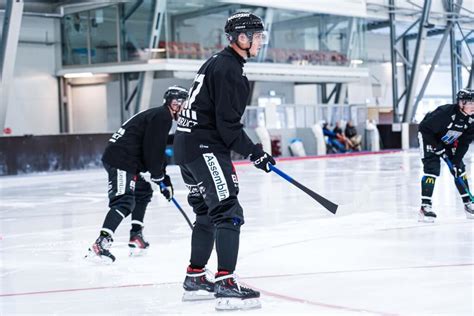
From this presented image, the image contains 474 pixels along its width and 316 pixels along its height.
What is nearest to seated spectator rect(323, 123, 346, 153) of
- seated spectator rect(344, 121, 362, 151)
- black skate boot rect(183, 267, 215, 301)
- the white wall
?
seated spectator rect(344, 121, 362, 151)

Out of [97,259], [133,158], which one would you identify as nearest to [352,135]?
[133,158]

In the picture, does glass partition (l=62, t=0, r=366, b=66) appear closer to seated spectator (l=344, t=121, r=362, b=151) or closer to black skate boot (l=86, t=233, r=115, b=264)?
seated spectator (l=344, t=121, r=362, b=151)

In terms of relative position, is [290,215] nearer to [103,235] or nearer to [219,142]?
[103,235]

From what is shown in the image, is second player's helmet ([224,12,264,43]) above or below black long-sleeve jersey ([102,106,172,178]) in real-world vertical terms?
above

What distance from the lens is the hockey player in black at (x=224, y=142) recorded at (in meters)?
3.88

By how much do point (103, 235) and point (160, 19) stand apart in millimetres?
16973

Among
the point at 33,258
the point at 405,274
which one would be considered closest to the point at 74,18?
the point at 33,258

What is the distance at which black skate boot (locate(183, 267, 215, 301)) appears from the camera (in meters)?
4.17

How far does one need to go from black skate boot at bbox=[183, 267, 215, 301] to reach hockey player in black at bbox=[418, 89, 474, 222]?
3.47 m

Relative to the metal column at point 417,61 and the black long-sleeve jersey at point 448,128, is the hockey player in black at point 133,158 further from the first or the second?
the metal column at point 417,61

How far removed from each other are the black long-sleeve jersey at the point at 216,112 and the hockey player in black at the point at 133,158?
1.36m

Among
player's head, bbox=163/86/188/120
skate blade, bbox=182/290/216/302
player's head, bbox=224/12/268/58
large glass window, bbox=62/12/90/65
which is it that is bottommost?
skate blade, bbox=182/290/216/302

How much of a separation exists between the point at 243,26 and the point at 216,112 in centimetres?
47

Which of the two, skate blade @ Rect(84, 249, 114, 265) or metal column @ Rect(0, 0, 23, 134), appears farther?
metal column @ Rect(0, 0, 23, 134)
